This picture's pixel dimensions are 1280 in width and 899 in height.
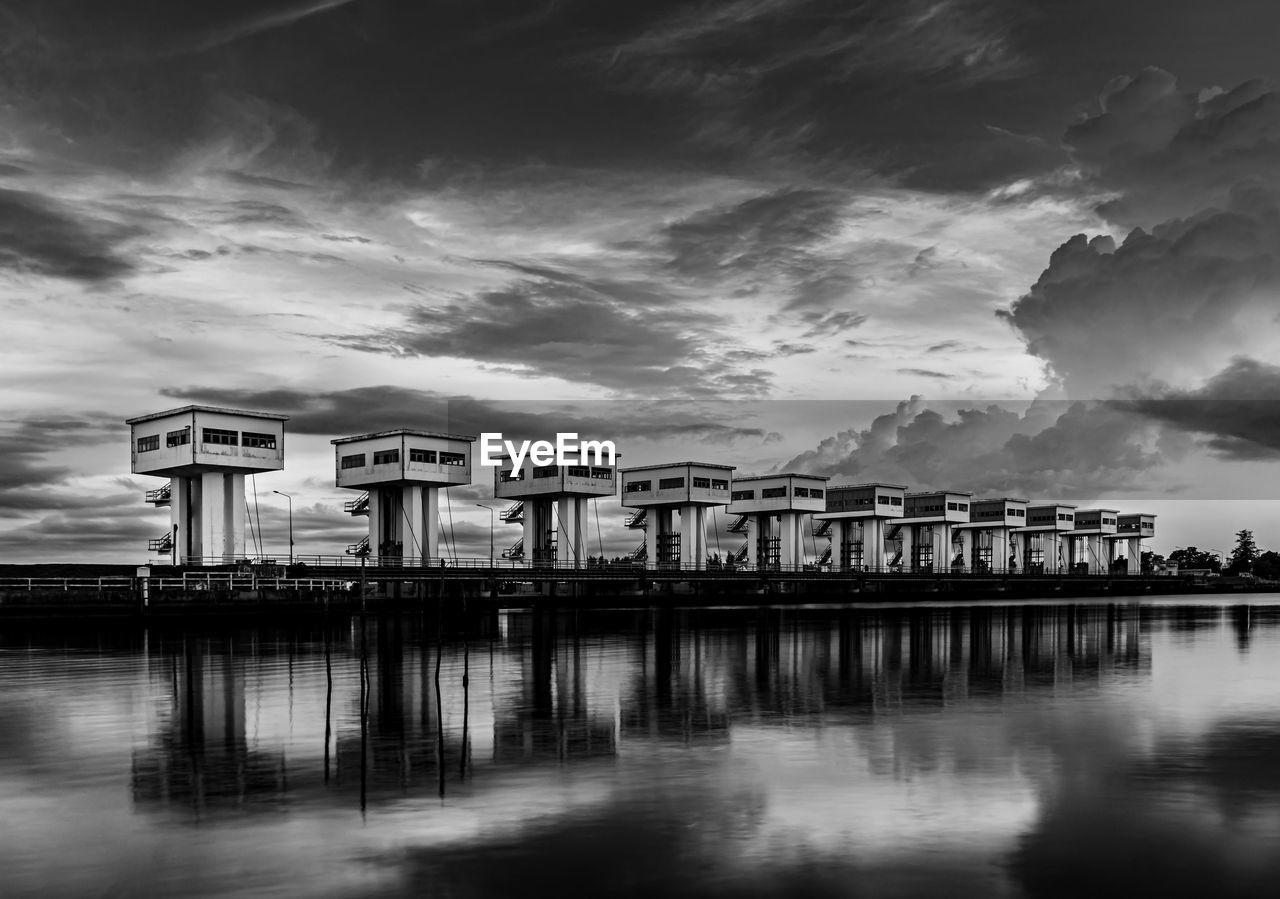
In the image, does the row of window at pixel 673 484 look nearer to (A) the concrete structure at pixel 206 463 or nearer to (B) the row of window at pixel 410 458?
(B) the row of window at pixel 410 458

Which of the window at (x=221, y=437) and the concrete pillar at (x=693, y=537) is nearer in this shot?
the window at (x=221, y=437)

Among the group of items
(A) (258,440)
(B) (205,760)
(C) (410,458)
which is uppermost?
(A) (258,440)

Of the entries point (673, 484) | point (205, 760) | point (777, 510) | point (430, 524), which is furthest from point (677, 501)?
point (205, 760)

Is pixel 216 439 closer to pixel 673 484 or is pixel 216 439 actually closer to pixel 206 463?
pixel 206 463

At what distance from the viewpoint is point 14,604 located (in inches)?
3679

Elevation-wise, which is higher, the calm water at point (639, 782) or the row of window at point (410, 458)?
the row of window at point (410, 458)

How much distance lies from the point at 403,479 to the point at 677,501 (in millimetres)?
50435

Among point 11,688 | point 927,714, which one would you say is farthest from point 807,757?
point 11,688

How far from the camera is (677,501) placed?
165500 millimetres

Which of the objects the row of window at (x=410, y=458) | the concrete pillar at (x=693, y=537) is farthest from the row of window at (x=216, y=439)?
the concrete pillar at (x=693, y=537)

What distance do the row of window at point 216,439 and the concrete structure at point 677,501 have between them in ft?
209

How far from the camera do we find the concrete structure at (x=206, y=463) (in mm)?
110375

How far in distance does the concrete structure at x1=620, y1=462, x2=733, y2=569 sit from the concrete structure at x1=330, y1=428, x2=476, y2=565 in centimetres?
4239

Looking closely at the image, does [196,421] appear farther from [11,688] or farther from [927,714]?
[927,714]
